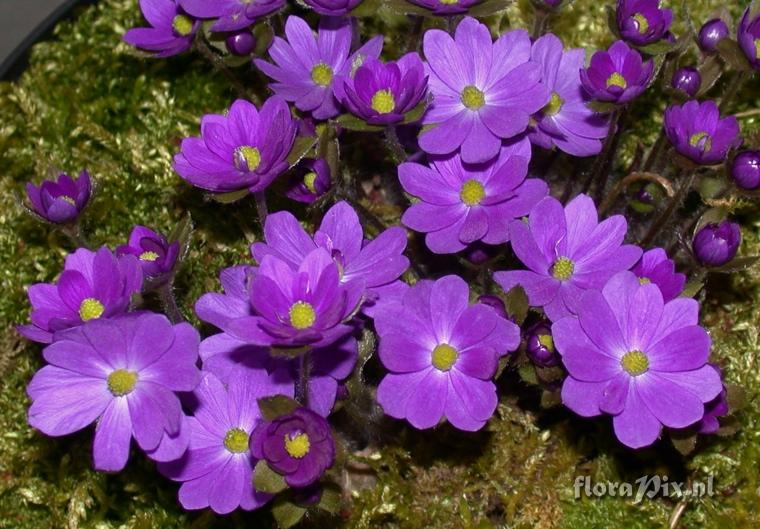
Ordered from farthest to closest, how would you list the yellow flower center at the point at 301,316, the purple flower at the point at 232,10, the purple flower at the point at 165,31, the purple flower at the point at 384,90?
the purple flower at the point at 165,31 → the purple flower at the point at 232,10 → the purple flower at the point at 384,90 → the yellow flower center at the point at 301,316

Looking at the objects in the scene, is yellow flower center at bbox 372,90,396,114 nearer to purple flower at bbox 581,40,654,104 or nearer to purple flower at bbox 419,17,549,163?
purple flower at bbox 419,17,549,163

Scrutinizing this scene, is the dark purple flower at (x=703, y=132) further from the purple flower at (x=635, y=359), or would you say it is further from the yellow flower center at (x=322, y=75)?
the yellow flower center at (x=322, y=75)

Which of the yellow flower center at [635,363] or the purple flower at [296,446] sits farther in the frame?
the yellow flower center at [635,363]

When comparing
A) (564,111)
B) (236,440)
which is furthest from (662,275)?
(236,440)

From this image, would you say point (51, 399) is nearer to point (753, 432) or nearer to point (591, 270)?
point (591, 270)

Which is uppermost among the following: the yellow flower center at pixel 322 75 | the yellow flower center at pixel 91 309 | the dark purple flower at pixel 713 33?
the dark purple flower at pixel 713 33

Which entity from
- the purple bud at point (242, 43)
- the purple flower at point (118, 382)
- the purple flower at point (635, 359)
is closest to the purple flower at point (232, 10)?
the purple bud at point (242, 43)

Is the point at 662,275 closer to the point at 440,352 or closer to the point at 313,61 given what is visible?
the point at 440,352

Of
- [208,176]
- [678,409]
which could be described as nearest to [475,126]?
[208,176]
